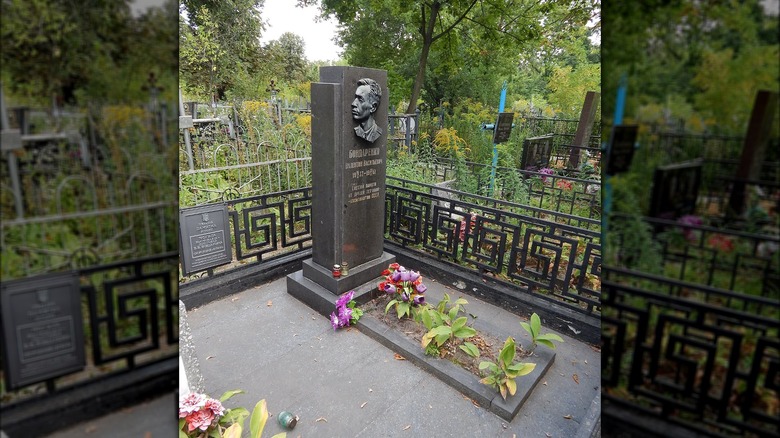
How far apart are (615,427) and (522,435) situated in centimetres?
242

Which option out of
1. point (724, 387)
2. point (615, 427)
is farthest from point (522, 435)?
point (724, 387)

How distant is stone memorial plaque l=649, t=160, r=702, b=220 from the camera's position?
558 mm

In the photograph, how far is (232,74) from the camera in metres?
15.4

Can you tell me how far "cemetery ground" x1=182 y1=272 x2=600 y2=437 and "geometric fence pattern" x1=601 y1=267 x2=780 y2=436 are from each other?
2445mm

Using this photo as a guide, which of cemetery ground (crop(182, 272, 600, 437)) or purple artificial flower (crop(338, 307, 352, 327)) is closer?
cemetery ground (crop(182, 272, 600, 437))

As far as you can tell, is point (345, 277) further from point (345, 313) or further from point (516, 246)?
point (516, 246)

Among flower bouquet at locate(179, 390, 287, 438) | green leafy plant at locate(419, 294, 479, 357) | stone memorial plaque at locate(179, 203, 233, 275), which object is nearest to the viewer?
flower bouquet at locate(179, 390, 287, 438)

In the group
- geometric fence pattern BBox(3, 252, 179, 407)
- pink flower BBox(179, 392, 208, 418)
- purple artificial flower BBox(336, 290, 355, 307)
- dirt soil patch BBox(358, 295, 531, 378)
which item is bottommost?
dirt soil patch BBox(358, 295, 531, 378)

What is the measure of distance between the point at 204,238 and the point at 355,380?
2.27 m

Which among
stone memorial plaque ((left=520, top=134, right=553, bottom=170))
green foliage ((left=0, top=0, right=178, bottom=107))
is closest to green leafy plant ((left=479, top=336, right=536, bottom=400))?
green foliage ((left=0, top=0, right=178, bottom=107))

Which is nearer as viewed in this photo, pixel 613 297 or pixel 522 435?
pixel 613 297

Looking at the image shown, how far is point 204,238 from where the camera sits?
4.36 metres

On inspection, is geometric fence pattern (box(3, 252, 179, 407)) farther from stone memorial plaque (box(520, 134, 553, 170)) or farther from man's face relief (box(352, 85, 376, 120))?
stone memorial plaque (box(520, 134, 553, 170))

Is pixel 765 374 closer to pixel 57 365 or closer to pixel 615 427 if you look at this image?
pixel 615 427
